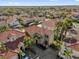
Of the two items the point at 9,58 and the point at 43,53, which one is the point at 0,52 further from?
the point at 43,53

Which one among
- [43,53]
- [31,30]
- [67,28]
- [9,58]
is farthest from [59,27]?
[9,58]

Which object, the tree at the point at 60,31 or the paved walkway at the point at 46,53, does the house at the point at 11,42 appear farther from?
the tree at the point at 60,31

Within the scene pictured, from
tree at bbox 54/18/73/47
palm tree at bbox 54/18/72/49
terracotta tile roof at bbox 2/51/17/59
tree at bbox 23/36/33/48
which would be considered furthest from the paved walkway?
terracotta tile roof at bbox 2/51/17/59

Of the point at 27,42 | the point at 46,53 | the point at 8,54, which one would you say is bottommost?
the point at 46,53

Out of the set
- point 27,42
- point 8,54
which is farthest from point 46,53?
point 8,54

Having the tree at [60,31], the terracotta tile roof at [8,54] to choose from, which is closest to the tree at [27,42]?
the terracotta tile roof at [8,54]

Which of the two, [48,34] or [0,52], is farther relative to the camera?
[48,34]

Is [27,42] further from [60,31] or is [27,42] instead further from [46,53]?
[60,31]

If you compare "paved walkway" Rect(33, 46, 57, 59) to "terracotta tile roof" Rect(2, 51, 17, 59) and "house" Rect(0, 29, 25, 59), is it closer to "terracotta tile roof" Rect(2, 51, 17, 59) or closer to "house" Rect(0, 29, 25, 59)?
"house" Rect(0, 29, 25, 59)

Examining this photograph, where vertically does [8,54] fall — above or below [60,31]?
above
